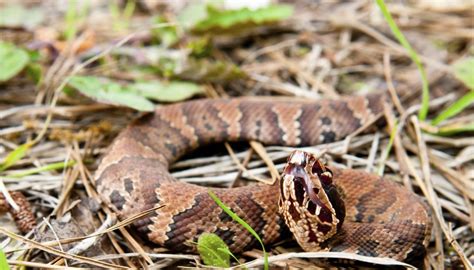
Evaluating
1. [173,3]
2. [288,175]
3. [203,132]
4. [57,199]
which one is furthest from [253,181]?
[173,3]

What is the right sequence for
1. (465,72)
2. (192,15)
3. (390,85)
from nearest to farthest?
1. (465,72)
2. (390,85)
3. (192,15)

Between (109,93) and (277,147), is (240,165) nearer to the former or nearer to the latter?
(277,147)

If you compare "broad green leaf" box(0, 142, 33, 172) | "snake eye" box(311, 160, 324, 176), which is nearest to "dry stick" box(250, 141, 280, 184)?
"snake eye" box(311, 160, 324, 176)

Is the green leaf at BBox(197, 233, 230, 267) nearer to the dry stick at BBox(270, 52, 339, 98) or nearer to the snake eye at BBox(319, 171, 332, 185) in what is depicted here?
the snake eye at BBox(319, 171, 332, 185)

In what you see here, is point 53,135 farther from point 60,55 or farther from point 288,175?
point 288,175

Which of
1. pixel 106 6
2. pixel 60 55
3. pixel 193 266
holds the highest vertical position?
pixel 106 6

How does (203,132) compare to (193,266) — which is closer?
(193,266)

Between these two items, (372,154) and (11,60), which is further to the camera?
(11,60)

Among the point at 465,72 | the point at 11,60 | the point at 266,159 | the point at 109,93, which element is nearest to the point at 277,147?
the point at 266,159
